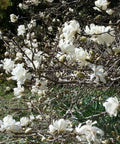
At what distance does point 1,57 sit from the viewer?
6.51 metres

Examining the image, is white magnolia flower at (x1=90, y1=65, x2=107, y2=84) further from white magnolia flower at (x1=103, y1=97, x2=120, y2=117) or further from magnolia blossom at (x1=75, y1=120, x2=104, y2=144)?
magnolia blossom at (x1=75, y1=120, x2=104, y2=144)

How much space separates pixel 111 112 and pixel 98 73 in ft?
0.80

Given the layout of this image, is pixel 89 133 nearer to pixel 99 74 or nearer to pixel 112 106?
pixel 112 106

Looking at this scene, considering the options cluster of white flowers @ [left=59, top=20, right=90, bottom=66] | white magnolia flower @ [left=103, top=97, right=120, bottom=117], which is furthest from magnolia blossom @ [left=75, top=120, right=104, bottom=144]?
cluster of white flowers @ [left=59, top=20, right=90, bottom=66]

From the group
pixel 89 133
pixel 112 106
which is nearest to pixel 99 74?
pixel 112 106

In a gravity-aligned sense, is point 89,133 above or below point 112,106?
below

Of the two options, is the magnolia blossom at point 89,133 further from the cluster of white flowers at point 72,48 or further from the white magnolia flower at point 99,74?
the cluster of white flowers at point 72,48

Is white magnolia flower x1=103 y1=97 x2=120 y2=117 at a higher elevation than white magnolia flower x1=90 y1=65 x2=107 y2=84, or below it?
below

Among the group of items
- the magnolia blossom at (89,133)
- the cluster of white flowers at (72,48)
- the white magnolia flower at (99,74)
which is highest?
the cluster of white flowers at (72,48)

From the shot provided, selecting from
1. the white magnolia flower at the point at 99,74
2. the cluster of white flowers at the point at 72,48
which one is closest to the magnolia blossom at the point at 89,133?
the white magnolia flower at the point at 99,74

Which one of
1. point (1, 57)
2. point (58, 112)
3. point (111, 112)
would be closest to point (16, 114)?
point (58, 112)

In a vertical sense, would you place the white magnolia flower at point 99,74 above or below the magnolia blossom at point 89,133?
above

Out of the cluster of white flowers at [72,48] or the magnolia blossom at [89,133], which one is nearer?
the magnolia blossom at [89,133]

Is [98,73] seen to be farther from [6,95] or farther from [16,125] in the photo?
[6,95]
